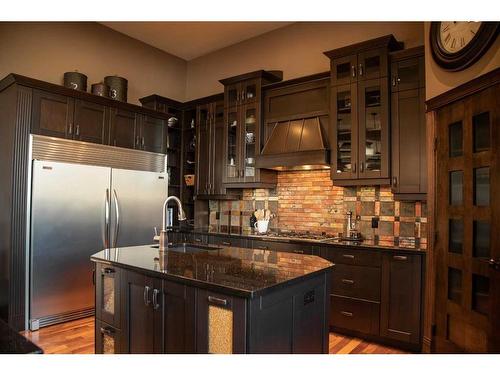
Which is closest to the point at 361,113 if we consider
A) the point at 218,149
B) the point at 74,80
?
the point at 218,149

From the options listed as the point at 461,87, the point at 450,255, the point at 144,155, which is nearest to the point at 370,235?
the point at 450,255

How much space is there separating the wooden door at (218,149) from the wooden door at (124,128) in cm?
99

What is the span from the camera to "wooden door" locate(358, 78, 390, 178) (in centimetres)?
341

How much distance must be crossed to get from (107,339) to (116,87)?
10.7 feet

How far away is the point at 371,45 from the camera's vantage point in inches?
138

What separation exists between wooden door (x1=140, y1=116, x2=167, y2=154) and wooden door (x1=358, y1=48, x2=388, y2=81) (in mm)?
2533

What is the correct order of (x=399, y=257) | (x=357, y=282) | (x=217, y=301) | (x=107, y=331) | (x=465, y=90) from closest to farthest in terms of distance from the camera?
(x=217, y=301)
(x=107, y=331)
(x=465, y=90)
(x=399, y=257)
(x=357, y=282)

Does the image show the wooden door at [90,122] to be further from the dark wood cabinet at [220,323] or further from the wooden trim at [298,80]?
the dark wood cabinet at [220,323]

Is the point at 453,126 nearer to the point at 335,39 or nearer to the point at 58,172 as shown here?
the point at 335,39

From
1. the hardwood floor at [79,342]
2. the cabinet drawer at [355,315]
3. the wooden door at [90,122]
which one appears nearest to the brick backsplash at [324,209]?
the cabinet drawer at [355,315]

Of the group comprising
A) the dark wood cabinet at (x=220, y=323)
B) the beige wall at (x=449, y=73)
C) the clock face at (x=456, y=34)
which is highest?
the clock face at (x=456, y=34)

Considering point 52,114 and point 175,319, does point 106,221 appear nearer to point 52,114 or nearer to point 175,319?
point 52,114

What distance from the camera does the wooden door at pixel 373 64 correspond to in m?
3.44

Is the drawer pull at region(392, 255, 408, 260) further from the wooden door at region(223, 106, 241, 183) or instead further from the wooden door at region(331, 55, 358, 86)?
the wooden door at region(223, 106, 241, 183)
